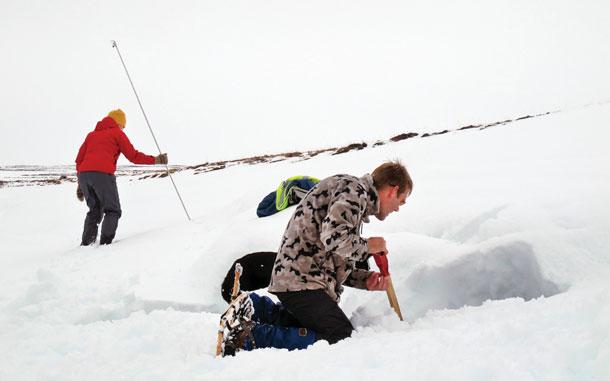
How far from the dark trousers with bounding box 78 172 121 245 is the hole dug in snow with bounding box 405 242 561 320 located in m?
4.70

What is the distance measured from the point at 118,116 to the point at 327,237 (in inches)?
204

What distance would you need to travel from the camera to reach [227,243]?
4.24 m

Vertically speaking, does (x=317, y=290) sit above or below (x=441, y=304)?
above

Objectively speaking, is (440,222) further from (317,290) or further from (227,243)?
(227,243)

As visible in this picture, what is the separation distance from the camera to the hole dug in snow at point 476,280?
294 cm

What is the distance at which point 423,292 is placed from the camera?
10.6ft

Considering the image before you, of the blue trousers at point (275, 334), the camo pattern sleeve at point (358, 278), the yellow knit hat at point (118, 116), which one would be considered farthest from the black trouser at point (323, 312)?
the yellow knit hat at point (118, 116)

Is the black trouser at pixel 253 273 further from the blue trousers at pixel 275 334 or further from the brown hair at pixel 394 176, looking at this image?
the brown hair at pixel 394 176

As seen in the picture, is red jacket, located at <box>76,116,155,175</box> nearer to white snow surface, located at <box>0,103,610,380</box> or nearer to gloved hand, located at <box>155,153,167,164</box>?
gloved hand, located at <box>155,153,167,164</box>

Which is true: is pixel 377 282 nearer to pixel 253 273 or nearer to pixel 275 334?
pixel 275 334

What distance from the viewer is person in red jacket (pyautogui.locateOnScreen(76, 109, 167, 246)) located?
247 inches

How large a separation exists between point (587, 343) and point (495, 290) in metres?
1.41

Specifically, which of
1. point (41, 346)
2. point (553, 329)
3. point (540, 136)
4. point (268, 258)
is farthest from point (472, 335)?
point (540, 136)

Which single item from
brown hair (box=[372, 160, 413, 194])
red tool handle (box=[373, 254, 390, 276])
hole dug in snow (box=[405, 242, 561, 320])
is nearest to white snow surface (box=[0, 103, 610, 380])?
hole dug in snow (box=[405, 242, 561, 320])
